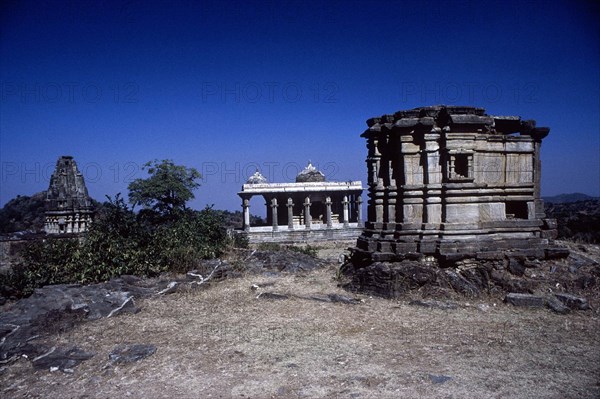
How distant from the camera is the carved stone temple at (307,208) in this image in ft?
91.4

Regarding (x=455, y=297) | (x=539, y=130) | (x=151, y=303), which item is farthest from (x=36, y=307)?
(x=539, y=130)

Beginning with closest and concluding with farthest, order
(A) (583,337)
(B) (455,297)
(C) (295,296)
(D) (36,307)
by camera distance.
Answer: (A) (583,337)
(D) (36,307)
(B) (455,297)
(C) (295,296)

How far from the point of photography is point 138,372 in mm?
4539

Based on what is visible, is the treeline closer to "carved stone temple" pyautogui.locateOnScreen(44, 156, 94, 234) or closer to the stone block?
the stone block

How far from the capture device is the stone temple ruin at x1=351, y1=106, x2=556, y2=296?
26.8ft

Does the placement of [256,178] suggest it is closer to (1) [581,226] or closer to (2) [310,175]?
(2) [310,175]

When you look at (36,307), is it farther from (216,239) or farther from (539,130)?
(539,130)

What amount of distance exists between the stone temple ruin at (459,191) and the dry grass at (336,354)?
1607mm

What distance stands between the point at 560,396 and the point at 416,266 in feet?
13.7

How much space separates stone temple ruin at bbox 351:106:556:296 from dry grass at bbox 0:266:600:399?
1.61 m

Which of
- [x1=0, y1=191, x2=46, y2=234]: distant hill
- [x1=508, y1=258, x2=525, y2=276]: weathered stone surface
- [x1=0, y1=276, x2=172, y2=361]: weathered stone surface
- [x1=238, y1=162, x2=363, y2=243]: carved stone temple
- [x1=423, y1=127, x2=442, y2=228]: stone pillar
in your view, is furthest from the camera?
[x1=0, y1=191, x2=46, y2=234]: distant hill

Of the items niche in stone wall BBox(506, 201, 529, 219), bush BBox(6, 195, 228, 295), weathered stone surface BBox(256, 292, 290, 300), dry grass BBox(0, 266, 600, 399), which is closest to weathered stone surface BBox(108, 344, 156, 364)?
dry grass BBox(0, 266, 600, 399)

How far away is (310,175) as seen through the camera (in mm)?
32406

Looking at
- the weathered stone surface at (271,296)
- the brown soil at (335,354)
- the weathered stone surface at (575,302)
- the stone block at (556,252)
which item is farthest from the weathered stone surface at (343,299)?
the stone block at (556,252)
